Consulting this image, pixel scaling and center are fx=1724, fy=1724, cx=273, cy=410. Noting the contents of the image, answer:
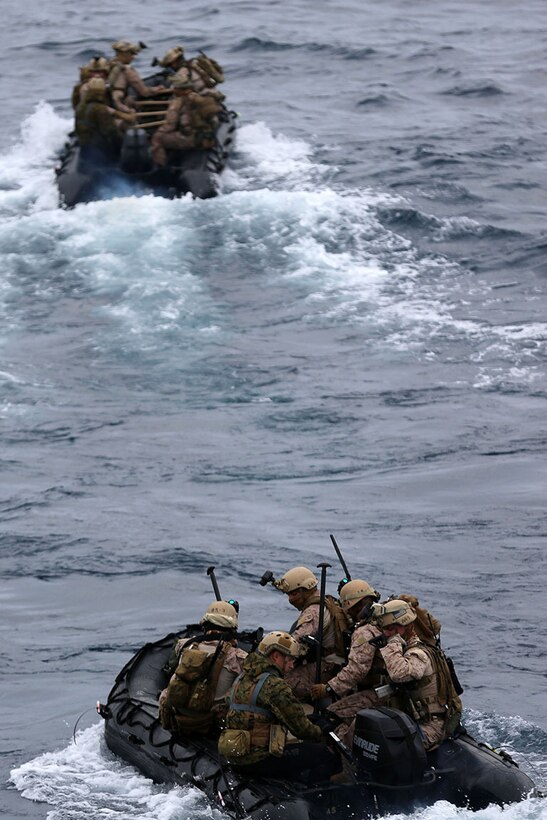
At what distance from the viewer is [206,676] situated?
1602 centimetres

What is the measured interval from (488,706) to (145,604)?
5.04 m

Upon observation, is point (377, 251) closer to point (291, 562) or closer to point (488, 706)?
point (291, 562)

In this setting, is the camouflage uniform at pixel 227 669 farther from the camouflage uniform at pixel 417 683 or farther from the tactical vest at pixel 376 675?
the camouflage uniform at pixel 417 683

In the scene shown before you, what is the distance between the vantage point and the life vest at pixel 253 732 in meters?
15.2

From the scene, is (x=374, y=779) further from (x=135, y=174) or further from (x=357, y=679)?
(x=135, y=174)

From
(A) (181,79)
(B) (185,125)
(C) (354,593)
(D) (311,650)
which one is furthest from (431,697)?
(A) (181,79)

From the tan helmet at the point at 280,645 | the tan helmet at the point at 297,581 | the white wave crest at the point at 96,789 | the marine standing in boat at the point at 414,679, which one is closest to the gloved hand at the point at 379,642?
the marine standing in boat at the point at 414,679

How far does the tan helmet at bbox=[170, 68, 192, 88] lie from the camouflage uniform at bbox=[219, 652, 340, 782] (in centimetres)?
2156

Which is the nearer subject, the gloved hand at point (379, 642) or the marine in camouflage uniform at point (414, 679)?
the marine in camouflage uniform at point (414, 679)

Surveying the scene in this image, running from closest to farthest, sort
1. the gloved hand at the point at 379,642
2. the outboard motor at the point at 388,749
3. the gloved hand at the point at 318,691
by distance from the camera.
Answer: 1. the outboard motor at the point at 388,749
2. the gloved hand at the point at 379,642
3. the gloved hand at the point at 318,691

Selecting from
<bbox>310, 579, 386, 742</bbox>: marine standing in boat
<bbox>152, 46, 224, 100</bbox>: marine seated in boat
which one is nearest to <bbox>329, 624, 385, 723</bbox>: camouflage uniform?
<bbox>310, 579, 386, 742</bbox>: marine standing in boat

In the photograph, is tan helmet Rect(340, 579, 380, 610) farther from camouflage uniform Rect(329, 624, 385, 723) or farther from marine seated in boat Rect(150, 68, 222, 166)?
marine seated in boat Rect(150, 68, 222, 166)

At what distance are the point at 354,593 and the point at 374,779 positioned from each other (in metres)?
1.88

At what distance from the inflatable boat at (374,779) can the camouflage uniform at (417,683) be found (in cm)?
24
